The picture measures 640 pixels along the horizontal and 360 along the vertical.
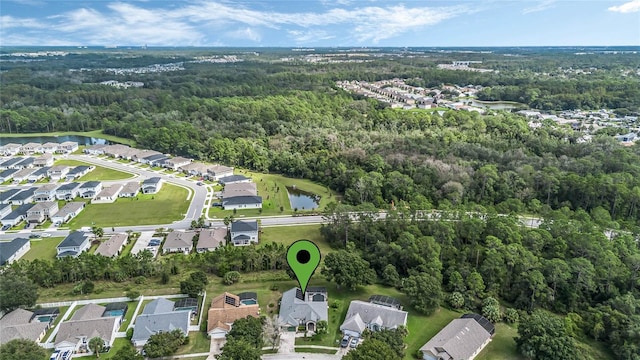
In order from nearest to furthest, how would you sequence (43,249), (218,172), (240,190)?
1. (43,249)
2. (240,190)
3. (218,172)

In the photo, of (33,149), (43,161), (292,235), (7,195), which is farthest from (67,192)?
(292,235)

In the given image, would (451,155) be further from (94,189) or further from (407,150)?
(94,189)

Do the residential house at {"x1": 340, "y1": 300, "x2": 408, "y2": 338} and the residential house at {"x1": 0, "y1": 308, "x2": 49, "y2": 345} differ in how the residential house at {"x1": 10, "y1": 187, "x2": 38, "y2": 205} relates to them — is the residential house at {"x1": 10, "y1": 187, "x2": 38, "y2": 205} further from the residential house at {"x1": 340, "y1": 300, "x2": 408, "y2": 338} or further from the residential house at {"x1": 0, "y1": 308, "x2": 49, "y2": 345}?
the residential house at {"x1": 340, "y1": 300, "x2": 408, "y2": 338}

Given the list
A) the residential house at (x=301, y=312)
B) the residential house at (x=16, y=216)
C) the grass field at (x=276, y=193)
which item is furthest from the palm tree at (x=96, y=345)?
the residential house at (x=16, y=216)

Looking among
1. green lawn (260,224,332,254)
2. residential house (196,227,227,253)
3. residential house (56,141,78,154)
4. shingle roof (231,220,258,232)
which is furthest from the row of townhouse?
green lawn (260,224,332,254)

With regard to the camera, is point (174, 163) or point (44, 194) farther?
point (174, 163)

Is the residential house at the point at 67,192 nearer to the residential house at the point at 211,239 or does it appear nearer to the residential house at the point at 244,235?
the residential house at the point at 211,239

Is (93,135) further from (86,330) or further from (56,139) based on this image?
(86,330)
